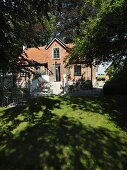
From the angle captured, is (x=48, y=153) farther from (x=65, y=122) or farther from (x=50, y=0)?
(x=50, y=0)

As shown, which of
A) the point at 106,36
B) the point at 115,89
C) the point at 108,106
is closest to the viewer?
the point at 108,106

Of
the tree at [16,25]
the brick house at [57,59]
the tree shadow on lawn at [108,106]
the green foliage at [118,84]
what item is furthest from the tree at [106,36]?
the brick house at [57,59]

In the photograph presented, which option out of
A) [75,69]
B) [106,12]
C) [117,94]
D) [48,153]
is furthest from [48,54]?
[48,153]

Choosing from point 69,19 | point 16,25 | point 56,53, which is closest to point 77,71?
point 56,53

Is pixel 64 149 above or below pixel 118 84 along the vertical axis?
below

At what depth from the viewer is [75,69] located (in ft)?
154

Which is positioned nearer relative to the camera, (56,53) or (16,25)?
(16,25)

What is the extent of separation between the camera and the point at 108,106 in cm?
1905

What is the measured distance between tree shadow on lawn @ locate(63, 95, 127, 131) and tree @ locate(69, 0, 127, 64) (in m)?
3.24

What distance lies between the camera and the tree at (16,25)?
7738 mm

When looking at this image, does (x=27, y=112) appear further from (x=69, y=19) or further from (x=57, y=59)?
(x=69, y=19)

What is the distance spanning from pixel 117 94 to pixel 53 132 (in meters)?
12.3

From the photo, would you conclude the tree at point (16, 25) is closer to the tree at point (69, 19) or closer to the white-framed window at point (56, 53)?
the tree at point (69, 19)

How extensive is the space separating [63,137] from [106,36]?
411 inches
